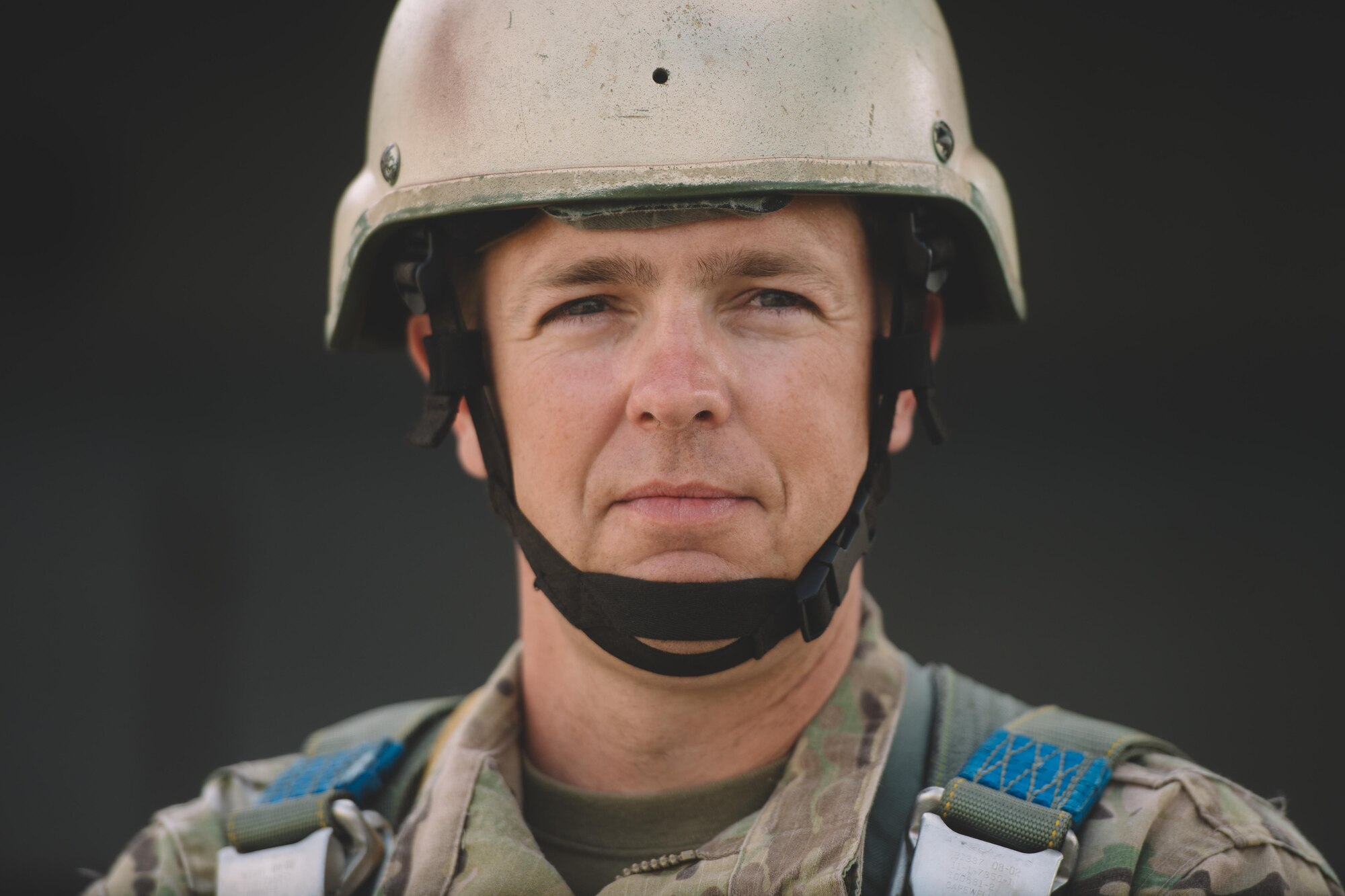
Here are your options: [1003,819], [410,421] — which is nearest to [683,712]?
[1003,819]

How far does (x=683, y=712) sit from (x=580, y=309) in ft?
2.34

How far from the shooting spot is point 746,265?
2.04 m

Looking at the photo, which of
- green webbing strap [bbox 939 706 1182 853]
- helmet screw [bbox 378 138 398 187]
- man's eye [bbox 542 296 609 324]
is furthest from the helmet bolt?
green webbing strap [bbox 939 706 1182 853]

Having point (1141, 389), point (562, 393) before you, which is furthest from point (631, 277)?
point (1141, 389)

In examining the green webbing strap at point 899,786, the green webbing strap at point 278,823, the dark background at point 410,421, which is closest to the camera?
the green webbing strap at point 899,786

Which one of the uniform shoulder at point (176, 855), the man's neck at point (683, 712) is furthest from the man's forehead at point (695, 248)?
the uniform shoulder at point (176, 855)

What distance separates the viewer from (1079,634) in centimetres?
411

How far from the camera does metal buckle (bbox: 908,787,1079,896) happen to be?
5.95ft

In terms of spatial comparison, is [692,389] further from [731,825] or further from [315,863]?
[315,863]

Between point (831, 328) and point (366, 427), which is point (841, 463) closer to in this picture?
point (831, 328)

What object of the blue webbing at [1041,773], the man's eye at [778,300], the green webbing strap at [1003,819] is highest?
the man's eye at [778,300]

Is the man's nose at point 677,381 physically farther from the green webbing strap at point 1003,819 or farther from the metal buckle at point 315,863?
the metal buckle at point 315,863

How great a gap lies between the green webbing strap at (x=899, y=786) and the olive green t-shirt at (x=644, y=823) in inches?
7.8

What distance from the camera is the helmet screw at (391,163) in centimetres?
235
